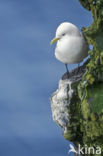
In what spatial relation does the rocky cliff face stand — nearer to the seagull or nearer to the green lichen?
the green lichen

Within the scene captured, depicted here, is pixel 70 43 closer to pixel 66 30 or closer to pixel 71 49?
pixel 71 49

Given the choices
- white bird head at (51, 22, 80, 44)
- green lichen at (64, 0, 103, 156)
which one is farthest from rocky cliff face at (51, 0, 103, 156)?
white bird head at (51, 22, 80, 44)

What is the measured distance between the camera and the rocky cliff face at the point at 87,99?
4.93 metres

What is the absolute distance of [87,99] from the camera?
16.4 ft

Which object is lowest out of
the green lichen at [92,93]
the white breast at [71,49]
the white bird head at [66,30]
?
the green lichen at [92,93]

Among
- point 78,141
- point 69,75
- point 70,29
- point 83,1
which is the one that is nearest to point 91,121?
point 78,141

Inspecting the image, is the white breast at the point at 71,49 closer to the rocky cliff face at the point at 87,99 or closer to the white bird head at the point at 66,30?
the white bird head at the point at 66,30

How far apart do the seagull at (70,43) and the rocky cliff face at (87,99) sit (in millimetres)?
160

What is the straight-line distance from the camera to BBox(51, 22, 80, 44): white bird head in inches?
212

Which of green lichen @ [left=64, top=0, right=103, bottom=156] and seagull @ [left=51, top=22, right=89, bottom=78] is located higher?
seagull @ [left=51, top=22, right=89, bottom=78]

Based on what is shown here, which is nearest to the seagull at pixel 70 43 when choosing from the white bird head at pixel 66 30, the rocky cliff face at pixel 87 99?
the white bird head at pixel 66 30

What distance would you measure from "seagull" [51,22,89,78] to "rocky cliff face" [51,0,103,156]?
0.16 m

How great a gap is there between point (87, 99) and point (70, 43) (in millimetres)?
864

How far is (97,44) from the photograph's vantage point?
5.05 m
